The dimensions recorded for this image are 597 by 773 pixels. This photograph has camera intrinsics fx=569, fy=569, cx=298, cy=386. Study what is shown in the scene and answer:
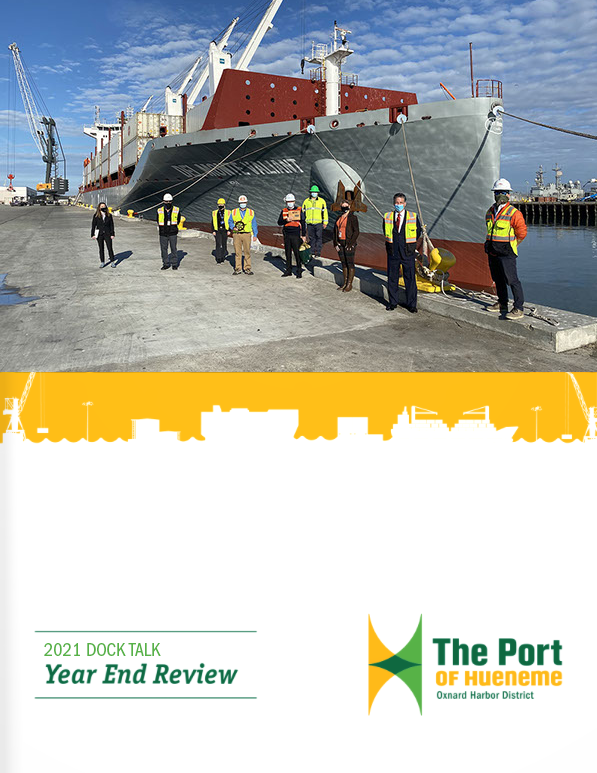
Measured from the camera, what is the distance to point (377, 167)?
1270cm

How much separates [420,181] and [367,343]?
6.51 meters

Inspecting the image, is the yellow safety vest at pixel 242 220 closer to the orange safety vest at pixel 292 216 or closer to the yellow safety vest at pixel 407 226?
the orange safety vest at pixel 292 216

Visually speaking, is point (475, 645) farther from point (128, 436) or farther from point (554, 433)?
point (128, 436)

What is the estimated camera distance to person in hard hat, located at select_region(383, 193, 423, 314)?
26.8 feet

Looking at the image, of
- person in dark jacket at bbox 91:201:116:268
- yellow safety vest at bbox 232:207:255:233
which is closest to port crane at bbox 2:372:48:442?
yellow safety vest at bbox 232:207:255:233

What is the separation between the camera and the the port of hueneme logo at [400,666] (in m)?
2.41

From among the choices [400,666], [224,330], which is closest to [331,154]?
[224,330]

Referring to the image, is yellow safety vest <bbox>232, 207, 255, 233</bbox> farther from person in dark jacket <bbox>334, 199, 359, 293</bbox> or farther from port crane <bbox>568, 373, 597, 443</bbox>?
port crane <bbox>568, 373, 597, 443</bbox>

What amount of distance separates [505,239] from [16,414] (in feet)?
20.7

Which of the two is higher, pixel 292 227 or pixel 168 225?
pixel 168 225

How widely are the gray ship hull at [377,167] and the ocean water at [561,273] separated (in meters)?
4.87

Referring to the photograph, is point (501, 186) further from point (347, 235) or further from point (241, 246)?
point (241, 246)

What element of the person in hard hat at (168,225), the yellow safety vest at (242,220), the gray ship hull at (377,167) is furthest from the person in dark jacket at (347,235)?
the person in hard hat at (168,225)

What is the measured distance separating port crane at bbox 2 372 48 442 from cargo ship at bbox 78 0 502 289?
8322mm
